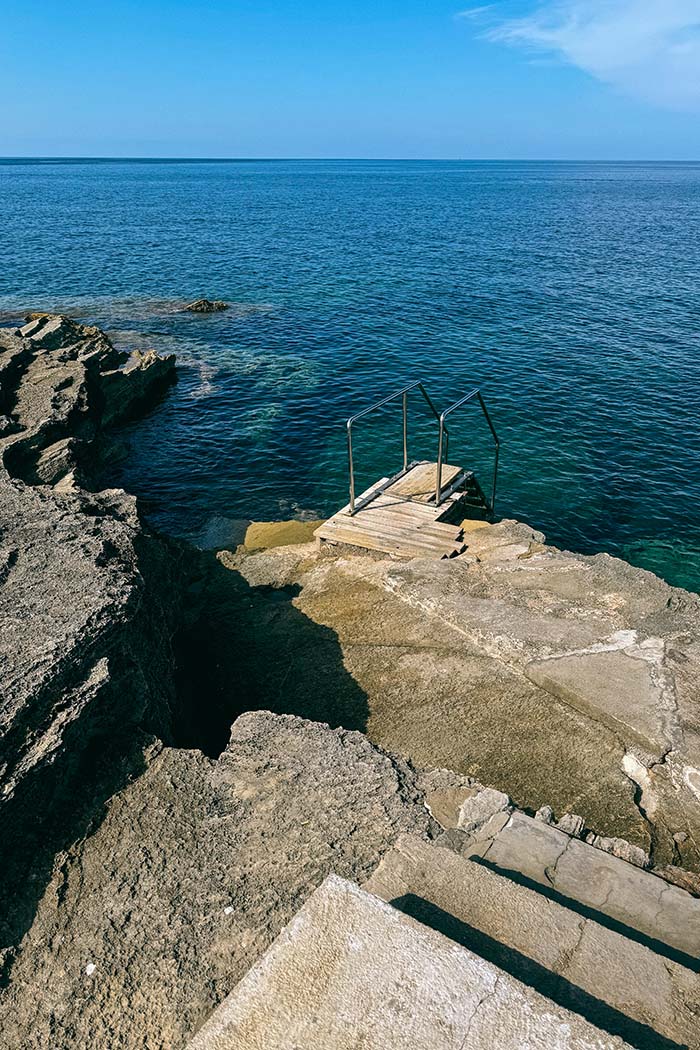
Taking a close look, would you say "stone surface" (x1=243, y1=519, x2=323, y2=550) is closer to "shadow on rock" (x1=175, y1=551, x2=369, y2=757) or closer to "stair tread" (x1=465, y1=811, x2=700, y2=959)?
"shadow on rock" (x1=175, y1=551, x2=369, y2=757)

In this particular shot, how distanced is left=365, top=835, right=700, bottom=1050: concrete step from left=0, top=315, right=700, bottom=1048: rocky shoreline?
0.74m

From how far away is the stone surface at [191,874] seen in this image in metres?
4.34

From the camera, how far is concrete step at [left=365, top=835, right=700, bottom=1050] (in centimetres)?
364

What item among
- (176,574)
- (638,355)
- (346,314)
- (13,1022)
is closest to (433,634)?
(176,574)

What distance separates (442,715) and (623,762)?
1966 millimetres

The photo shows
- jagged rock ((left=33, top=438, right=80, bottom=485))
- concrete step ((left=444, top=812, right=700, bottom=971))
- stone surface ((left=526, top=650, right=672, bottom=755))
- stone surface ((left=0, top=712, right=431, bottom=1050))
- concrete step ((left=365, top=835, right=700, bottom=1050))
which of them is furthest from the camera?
jagged rock ((left=33, top=438, right=80, bottom=485))

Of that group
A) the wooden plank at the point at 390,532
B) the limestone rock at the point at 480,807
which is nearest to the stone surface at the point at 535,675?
the limestone rock at the point at 480,807

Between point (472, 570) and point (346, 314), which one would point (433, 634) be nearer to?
point (472, 570)

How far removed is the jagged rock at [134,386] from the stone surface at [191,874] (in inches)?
763

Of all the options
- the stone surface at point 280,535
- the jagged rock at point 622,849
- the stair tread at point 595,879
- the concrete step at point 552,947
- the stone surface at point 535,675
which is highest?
the concrete step at point 552,947

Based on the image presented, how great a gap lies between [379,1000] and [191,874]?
2.15 meters

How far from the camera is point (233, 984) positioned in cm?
439

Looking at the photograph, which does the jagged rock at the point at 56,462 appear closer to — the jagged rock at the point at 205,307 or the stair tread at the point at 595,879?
the stair tread at the point at 595,879

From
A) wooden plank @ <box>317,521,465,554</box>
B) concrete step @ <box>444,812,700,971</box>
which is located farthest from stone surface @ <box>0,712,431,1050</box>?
wooden plank @ <box>317,521,465,554</box>
